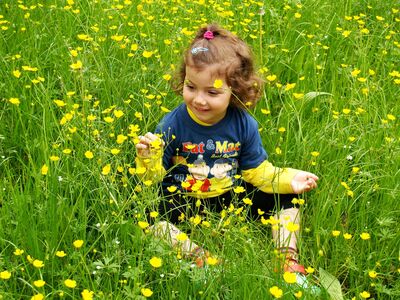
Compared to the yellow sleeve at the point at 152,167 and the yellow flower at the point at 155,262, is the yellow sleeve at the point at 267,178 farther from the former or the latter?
the yellow flower at the point at 155,262

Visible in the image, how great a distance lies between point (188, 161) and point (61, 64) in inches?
34.1

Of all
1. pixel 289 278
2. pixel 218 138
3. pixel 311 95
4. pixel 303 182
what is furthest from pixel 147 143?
pixel 311 95

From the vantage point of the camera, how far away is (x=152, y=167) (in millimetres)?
2252

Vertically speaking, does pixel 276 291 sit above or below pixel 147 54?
below

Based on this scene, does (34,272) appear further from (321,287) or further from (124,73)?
(124,73)

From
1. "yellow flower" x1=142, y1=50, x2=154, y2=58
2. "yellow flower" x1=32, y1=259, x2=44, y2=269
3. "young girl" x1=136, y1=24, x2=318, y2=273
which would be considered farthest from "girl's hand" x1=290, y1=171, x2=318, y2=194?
"yellow flower" x1=32, y1=259, x2=44, y2=269

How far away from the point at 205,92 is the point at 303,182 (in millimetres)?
483

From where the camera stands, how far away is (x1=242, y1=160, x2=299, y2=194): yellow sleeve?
255 centimetres

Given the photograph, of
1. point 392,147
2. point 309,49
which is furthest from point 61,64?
point 392,147

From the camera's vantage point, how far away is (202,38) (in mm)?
2553

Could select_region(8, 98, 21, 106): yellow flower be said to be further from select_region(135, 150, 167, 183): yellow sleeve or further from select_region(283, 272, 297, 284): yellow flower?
select_region(283, 272, 297, 284): yellow flower

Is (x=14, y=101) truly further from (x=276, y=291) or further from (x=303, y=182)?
(x=276, y=291)

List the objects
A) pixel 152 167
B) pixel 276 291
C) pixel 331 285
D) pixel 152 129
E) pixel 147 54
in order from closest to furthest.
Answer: pixel 276 291 < pixel 331 285 < pixel 152 167 < pixel 152 129 < pixel 147 54

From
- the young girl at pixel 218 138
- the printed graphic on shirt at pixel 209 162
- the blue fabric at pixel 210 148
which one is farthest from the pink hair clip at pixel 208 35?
the printed graphic on shirt at pixel 209 162
